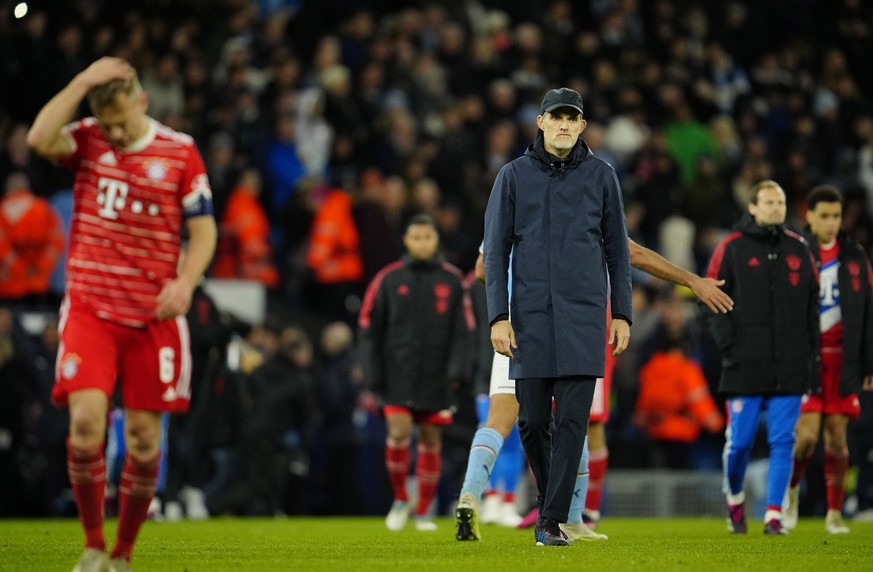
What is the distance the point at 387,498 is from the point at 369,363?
4.80 metres

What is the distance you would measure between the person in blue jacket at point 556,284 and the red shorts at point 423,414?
4.78 metres

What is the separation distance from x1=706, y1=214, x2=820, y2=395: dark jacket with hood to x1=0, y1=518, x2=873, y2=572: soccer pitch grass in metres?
1.20

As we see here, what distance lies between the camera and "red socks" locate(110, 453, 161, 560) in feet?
23.5

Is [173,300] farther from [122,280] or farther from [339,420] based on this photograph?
[339,420]

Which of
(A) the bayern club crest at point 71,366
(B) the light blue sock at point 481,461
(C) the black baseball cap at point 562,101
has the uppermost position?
(C) the black baseball cap at point 562,101

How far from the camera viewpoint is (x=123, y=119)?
285 inches

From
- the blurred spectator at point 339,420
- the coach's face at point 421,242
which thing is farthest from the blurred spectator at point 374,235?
the coach's face at point 421,242

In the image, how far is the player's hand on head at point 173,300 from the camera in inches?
279

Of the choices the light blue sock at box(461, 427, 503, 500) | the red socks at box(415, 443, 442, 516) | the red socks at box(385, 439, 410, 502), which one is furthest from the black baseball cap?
the red socks at box(415, 443, 442, 516)

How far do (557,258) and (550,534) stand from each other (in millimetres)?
1560

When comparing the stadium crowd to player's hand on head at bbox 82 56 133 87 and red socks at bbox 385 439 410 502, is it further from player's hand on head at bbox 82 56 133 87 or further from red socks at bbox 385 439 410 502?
player's hand on head at bbox 82 56 133 87

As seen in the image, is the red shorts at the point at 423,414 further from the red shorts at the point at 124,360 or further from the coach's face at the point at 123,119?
the coach's face at the point at 123,119

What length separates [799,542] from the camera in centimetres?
1045

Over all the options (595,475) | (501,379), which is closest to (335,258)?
(595,475)
